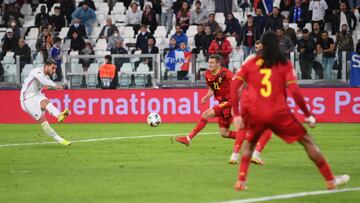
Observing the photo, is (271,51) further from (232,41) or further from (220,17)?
(220,17)

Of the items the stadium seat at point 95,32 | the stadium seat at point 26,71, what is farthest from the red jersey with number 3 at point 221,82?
the stadium seat at point 95,32

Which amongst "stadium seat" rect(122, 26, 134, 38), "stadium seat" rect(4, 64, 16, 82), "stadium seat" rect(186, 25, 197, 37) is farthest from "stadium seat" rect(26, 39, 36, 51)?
"stadium seat" rect(186, 25, 197, 37)

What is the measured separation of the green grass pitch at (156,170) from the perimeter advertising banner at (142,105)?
3.36 m

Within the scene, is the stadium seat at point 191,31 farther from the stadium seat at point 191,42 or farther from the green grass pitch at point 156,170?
the green grass pitch at point 156,170

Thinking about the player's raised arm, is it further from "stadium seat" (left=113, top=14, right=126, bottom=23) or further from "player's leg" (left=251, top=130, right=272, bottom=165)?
"stadium seat" (left=113, top=14, right=126, bottom=23)

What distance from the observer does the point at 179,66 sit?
2939 centimetres

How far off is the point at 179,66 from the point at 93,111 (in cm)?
349

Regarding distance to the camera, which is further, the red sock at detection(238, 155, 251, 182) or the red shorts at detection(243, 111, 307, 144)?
the red sock at detection(238, 155, 251, 182)

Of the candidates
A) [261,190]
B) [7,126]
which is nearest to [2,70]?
[7,126]

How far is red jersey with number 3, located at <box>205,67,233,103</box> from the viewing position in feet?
65.2

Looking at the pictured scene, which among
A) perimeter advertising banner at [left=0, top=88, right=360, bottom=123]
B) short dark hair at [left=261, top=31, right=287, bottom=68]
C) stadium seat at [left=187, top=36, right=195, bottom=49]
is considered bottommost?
perimeter advertising banner at [left=0, top=88, right=360, bottom=123]

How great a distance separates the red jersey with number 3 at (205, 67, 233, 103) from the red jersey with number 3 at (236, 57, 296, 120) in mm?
6932

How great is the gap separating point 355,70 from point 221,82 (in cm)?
963

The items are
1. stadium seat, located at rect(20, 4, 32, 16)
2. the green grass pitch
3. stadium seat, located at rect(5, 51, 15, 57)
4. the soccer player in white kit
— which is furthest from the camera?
stadium seat, located at rect(20, 4, 32, 16)
